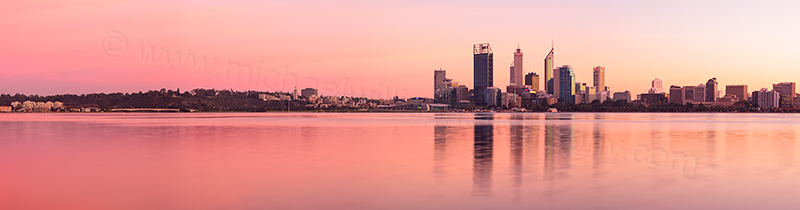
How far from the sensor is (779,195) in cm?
1677

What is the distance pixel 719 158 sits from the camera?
29391 millimetres

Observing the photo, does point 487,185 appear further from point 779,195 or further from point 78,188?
point 78,188

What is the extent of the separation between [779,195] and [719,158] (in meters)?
13.6

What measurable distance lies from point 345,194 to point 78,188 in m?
8.28

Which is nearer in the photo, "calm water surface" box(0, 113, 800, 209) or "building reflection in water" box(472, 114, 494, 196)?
"calm water surface" box(0, 113, 800, 209)

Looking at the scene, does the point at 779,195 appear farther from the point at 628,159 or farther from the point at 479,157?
the point at 479,157

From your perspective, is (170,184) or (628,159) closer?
(170,184)

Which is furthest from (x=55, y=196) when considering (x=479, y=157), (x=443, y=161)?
(x=479, y=157)

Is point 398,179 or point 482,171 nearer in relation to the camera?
point 398,179

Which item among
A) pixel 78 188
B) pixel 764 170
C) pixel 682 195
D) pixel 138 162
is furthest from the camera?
pixel 138 162

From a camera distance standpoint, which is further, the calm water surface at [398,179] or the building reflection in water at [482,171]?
the building reflection in water at [482,171]

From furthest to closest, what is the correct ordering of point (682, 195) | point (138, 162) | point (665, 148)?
point (665, 148), point (138, 162), point (682, 195)

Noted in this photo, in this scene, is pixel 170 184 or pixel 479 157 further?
pixel 479 157

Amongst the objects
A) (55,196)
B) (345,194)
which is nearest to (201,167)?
(55,196)
